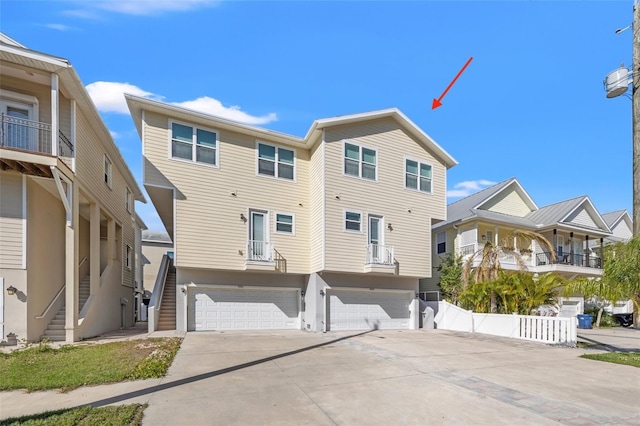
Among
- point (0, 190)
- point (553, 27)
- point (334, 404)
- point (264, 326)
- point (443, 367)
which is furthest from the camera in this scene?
point (264, 326)

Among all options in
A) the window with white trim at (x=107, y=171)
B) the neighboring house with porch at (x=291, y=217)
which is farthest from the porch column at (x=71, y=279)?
the window with white trim at (x=107, y=171)

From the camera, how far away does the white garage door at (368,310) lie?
16.4 m

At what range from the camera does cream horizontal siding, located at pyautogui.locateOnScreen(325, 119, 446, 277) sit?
16.0m

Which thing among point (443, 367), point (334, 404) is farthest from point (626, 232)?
point (334, 404)

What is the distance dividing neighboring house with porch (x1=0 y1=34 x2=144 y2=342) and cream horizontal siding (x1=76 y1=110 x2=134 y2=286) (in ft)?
0.13

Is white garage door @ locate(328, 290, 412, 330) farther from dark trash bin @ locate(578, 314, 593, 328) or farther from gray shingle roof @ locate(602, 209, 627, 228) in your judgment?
gray shingle roof @ locate(602, 209, 627, 228)

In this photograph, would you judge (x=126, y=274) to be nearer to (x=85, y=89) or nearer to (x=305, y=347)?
(x=85, y=89)

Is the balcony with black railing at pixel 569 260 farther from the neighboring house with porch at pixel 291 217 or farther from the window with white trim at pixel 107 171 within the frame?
the window with white trim at pixel 107 171

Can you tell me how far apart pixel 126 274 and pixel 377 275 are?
12.4 meters

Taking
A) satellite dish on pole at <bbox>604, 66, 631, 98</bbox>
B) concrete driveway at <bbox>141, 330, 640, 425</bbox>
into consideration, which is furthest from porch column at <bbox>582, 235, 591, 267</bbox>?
satellite dish on pole at <bbox>604, 66, 631, 98</bbox>

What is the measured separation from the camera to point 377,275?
17.1m

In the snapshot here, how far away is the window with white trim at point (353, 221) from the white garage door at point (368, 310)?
2.83 m

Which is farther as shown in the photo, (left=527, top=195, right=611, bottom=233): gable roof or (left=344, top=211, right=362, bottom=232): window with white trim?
(left=527, top=195, right=611, bottom=233): gable roof

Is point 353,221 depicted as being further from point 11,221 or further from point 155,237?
point 155,237
